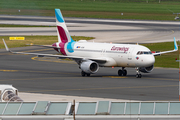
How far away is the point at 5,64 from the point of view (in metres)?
64.7

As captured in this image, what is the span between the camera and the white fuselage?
159ft

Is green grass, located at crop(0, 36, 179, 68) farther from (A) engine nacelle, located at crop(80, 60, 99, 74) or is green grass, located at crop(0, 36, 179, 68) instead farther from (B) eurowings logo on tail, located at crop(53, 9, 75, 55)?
(A) engine nacelle, located at crop(80, 60, 99, 74)

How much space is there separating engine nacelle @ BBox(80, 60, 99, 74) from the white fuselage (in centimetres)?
213

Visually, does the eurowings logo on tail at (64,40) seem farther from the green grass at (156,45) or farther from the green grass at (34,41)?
the green grass at (34,41)

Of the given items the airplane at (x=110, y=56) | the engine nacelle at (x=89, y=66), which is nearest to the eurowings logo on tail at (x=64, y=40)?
the airplane at (x=110, y=56)

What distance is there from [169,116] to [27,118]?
4.74m

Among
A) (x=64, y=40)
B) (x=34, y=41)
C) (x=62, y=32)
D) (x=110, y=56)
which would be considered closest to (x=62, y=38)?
(x=64, y=40)

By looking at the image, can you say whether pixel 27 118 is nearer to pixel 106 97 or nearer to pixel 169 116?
pixel 169 116

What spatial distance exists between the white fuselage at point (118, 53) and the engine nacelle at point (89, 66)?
6.99 ft

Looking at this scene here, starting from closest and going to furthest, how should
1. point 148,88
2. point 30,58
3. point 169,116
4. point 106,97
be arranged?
point 169,116 → point 106,97 → point 148,88 → point 30,58

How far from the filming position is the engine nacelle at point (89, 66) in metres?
49.3

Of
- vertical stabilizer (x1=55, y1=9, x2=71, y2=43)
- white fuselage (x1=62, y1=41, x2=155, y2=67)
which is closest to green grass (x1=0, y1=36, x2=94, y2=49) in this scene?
vertical stabilizer (x1=55, y1=9, x2=71, y2=43)

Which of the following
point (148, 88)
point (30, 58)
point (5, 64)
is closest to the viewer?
point (148, 88)

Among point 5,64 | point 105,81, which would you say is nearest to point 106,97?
point 105,81
